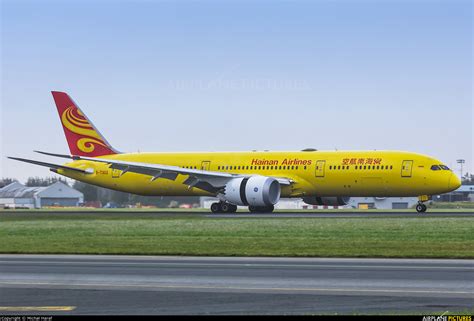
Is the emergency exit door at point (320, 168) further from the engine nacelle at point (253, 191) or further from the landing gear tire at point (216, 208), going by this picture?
the landing gear tire at point (216, 208)

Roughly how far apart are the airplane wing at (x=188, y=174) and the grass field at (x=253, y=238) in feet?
42.9

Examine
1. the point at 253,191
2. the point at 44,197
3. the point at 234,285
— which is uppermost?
the point at 44,197

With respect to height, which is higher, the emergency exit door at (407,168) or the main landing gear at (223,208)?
the emergency exit door at (407,168)

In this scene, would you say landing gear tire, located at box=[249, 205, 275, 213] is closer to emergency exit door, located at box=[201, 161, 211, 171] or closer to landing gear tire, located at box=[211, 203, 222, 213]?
landing gear tire, located at box=[211, 203, 222, 213]

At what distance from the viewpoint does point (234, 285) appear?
16.2 m

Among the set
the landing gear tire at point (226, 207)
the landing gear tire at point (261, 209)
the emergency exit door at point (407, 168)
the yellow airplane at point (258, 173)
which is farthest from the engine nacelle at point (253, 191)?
the emergency exit door at point (407, 168)

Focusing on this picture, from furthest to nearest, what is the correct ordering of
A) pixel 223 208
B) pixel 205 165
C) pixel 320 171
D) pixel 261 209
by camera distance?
pixel 205 165 < pixel 261 209 < pixel 223 208 < pixel 320 171

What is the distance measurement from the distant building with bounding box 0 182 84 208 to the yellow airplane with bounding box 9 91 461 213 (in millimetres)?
60870

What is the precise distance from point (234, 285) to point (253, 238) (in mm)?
13801

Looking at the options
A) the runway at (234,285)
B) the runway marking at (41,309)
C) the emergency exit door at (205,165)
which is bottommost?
the runway marking at (41,309)

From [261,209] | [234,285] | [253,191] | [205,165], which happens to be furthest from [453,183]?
[234,285]

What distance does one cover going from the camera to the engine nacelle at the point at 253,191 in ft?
169

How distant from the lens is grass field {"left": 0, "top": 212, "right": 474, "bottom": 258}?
2484cm

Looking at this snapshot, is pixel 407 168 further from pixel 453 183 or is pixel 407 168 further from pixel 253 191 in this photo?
pixel 253 191
